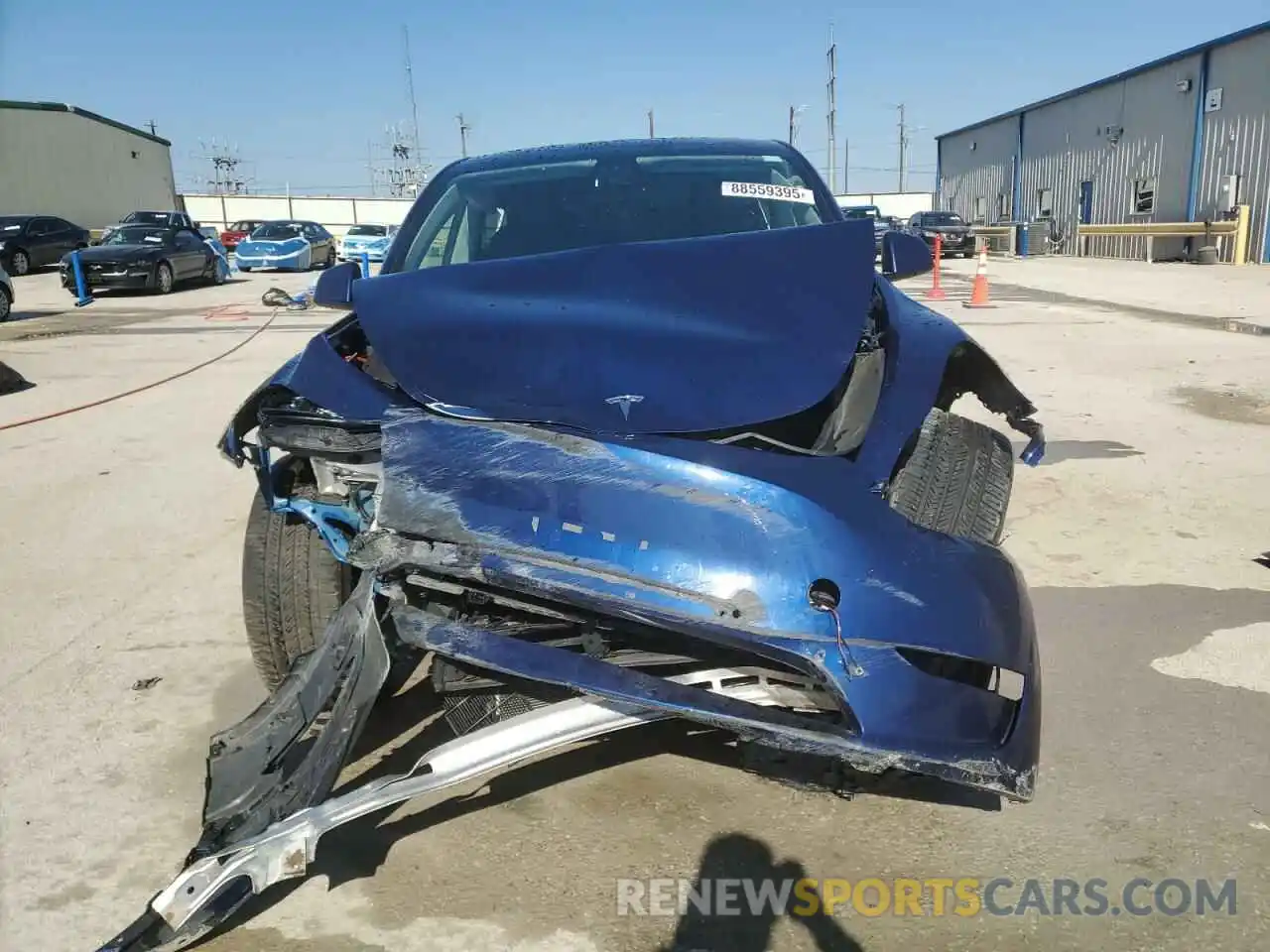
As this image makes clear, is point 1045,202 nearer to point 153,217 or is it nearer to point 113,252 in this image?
point 153,217

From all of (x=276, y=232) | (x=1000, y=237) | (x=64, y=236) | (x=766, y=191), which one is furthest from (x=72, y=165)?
(x=766, y=191)

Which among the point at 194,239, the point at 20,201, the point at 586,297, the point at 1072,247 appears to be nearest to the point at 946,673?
the point at 586,297

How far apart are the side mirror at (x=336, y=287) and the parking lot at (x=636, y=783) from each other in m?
1.23

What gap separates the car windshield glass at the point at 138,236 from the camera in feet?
64.8

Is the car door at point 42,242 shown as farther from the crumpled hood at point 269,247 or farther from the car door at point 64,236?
the crumpled hood at point 269,247

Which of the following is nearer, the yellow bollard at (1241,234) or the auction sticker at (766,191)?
the auction sticker at (766,191)

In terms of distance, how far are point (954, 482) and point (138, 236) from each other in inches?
842

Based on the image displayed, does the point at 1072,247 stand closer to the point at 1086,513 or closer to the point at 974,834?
the point at 1086,513

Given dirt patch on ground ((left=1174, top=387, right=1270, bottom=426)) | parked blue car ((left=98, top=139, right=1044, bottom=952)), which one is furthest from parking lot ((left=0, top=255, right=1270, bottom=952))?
dirt patch on ground ((left=1174, top=387, right=1270, bottom=426))

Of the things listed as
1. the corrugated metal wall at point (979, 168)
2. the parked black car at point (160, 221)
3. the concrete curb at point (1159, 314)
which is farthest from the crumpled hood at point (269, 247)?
the corrugated metal wall at point (979, 168)

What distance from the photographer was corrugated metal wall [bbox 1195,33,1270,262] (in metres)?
24.4

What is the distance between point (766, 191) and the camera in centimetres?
369

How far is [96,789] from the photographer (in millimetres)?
2537

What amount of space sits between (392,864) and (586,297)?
1.43 m
